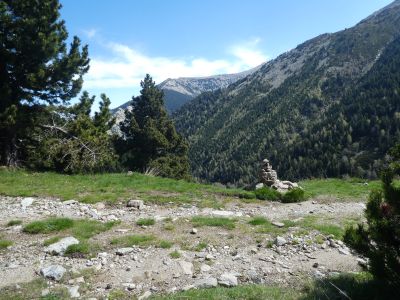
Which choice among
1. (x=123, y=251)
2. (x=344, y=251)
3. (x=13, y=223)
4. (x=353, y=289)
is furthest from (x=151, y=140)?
(x=353, y=289)

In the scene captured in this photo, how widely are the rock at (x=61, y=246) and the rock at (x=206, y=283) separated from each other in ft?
13.8

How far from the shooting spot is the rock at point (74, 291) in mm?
8305

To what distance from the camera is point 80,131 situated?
25625mm

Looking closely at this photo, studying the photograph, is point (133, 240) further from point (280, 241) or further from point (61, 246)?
point (280, 241)

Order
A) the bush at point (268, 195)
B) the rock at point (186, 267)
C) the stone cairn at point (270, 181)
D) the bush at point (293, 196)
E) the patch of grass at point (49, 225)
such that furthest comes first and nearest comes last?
the stone cairn at point (270, 181)
the bush at point (268, 195)
the bush at point (293, 196)
the patch of grass at point (49, 225)
the rock at point (186, 267)

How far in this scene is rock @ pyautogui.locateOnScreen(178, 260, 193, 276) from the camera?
962 centimetres

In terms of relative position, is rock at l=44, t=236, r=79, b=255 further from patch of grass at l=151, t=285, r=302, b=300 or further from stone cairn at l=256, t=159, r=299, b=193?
stone cairn at l=256, t=159, r=299, b=193

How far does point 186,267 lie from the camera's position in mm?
9867

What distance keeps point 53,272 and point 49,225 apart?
3500mm

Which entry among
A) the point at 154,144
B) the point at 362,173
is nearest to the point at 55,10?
the point at 154,144

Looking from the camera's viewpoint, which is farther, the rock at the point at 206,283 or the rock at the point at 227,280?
the rock at the point at 227,280

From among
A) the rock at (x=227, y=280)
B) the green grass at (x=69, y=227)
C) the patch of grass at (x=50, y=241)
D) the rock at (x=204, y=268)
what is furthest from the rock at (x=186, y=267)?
the patch of grass at (x=50, y=241)

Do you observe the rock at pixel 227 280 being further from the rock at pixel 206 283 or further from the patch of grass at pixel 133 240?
the patch of grass at pixel 133 240

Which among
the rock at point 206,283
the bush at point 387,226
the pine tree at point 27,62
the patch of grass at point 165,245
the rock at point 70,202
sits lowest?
the rock at point 206,283
